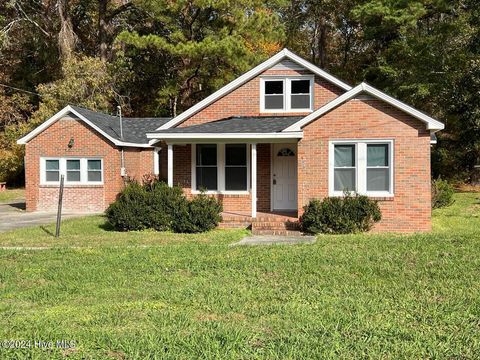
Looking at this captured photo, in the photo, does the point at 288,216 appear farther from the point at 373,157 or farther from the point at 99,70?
the point at 99,70

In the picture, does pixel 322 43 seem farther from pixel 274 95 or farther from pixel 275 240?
pixel 275 240

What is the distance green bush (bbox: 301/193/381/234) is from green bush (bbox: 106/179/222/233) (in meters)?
2.82

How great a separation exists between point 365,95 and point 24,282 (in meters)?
9.69

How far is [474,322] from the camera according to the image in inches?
226

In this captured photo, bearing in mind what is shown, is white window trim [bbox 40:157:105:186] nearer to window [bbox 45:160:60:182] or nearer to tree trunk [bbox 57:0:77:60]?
window [bbox 45:160:60:182]

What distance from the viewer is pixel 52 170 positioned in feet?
72.7

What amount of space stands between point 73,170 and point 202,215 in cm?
979

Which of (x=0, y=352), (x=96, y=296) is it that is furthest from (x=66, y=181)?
(x=0, y=352)

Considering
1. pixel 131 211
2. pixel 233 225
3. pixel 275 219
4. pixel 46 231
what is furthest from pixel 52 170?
pixel 275 219

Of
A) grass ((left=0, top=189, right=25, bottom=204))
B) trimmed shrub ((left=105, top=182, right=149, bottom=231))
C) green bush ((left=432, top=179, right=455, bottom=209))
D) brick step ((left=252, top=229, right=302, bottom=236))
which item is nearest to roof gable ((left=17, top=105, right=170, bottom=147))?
trimmed shrub ((left=105, top=182, right=149, bottom=231))

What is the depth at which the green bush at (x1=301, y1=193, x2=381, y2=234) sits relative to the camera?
13477 mm

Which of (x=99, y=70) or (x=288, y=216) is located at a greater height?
(x=99, y=70)

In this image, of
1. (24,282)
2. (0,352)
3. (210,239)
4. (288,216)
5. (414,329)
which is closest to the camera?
(0,352)

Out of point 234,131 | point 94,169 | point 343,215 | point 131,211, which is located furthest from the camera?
point 94,169
